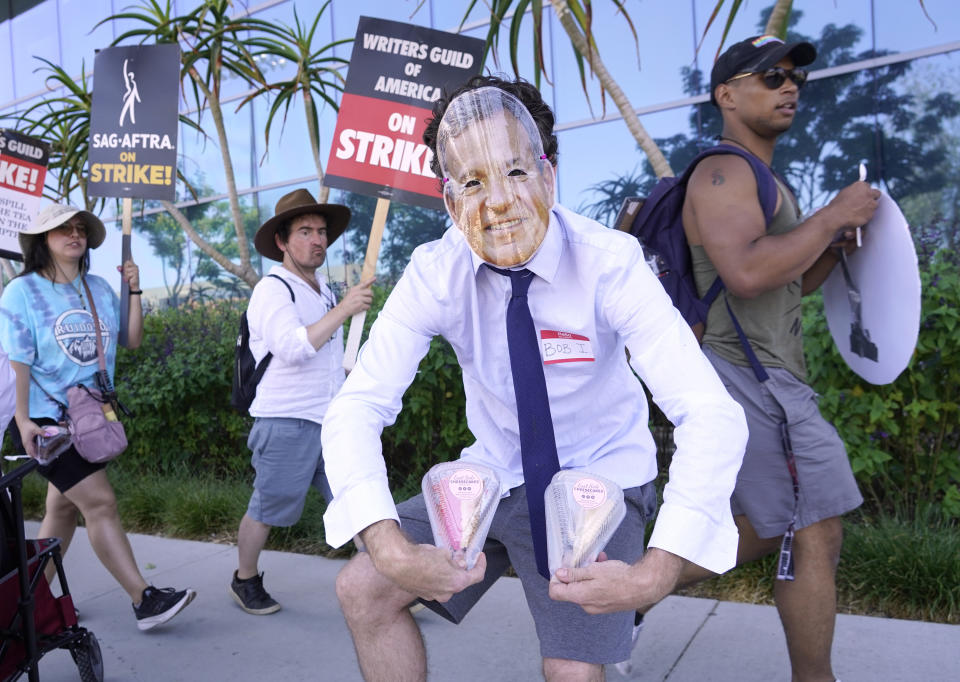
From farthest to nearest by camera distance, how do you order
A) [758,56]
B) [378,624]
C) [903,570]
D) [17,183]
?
[17,183], [903,570], [758,56], [378,624]

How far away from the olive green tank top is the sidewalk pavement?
1311mm

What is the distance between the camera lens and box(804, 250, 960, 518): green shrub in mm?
3549

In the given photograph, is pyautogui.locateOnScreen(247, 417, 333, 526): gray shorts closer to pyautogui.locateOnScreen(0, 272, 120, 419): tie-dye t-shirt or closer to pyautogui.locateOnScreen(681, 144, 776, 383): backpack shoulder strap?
pyautogui.locateOnScreen(0, 272, 120, 419): tie-dye t-shirt

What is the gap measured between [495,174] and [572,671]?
3.24ft

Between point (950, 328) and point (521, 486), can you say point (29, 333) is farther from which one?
point (950, 328)

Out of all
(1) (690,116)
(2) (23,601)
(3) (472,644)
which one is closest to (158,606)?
(2) (23,601)

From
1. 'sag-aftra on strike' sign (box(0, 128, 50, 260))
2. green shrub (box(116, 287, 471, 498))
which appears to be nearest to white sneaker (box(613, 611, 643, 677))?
green shrub (box(116, 287, 471, 498))

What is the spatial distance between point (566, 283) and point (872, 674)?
7.20ft

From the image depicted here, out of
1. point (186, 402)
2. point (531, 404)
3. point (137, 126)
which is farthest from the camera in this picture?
point (186, 402)

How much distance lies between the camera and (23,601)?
8.38 ft

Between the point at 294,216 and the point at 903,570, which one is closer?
the point at 903,570

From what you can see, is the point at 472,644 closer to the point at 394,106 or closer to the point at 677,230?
the point at 677,230

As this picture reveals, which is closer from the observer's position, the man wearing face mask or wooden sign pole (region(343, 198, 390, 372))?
the man wearing face mask

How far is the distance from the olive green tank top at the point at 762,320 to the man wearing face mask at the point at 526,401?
0.67m
